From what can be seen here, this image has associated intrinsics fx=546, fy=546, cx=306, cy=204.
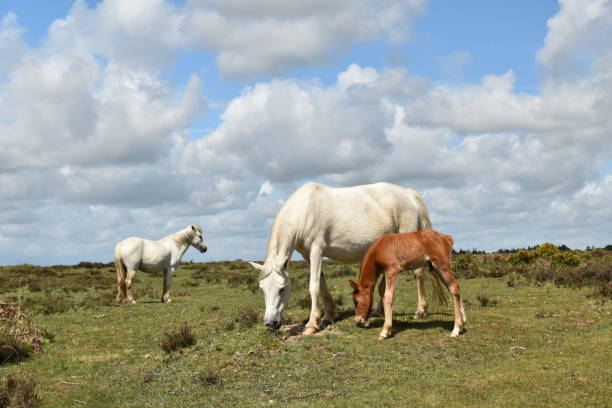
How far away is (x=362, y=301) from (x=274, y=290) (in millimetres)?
2108

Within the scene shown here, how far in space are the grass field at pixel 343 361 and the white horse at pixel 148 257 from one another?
4154mm

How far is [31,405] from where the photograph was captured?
9.00m

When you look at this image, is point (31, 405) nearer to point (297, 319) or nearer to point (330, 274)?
point (297, 319)

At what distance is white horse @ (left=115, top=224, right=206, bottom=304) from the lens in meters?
22.2

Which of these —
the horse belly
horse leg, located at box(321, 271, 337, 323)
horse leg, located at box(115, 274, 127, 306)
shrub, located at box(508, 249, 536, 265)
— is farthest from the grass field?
shrub, located at box(508, 249, 536, 265)

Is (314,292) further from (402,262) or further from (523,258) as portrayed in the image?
(523,258)

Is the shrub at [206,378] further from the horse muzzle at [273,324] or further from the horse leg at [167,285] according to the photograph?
the horse leg at [167,285]

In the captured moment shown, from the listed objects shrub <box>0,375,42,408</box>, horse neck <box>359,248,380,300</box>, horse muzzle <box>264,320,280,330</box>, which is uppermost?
horse neck <box>359,248,380,300</box>

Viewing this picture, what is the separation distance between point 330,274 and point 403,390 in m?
23.3

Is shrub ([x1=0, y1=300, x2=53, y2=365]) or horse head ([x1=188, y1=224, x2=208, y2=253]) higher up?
horse head ([x1=188, y1=224, x2=208, y2=253])

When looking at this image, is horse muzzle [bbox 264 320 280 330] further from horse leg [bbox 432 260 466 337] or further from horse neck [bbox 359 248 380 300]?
horse leg [bbox 432 260 466 337]

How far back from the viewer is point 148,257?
74.5 ft

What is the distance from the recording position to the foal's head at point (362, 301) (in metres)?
12.0

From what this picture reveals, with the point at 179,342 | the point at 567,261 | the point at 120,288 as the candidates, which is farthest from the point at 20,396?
the point at 567,261
